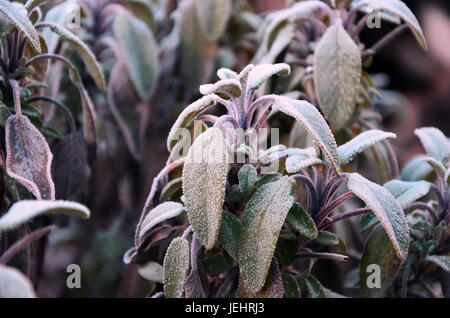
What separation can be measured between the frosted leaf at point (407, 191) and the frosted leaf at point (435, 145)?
0.22 ft

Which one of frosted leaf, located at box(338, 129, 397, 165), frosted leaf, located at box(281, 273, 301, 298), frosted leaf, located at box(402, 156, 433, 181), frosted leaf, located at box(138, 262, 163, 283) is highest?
frosted leaf, located at box(338, 129, 397, 165)

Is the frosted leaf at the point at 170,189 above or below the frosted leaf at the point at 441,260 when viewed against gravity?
above

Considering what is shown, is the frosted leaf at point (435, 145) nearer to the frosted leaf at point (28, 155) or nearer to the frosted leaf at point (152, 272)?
the frosted leaf at point (152, 272)

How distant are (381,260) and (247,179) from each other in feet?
0.80

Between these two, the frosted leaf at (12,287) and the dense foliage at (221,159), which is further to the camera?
the dense foliage at (221,159)

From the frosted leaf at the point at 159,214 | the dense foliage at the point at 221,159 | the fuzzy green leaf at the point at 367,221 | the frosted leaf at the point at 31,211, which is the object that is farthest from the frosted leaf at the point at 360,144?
the frosted leaf at the point at 31,211

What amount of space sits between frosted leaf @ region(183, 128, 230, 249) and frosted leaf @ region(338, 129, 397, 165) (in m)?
0.16

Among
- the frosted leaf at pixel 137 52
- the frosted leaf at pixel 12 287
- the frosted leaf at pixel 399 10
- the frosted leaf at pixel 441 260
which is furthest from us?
the frosted leaf at pixel 137 52

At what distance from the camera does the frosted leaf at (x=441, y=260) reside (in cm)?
64

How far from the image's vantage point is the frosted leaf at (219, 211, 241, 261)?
0.58 meters

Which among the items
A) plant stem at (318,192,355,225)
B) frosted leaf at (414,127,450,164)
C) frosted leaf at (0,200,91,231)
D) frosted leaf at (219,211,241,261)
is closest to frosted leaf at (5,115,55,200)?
frosted leaf at (0,200,91,231)

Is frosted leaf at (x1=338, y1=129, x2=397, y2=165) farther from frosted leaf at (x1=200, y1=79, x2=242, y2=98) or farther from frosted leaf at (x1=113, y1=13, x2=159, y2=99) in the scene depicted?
frosted leaf at (x1=113, y1=13, x2=159, y2=99)

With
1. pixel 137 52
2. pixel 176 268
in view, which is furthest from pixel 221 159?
pixel 137 52
